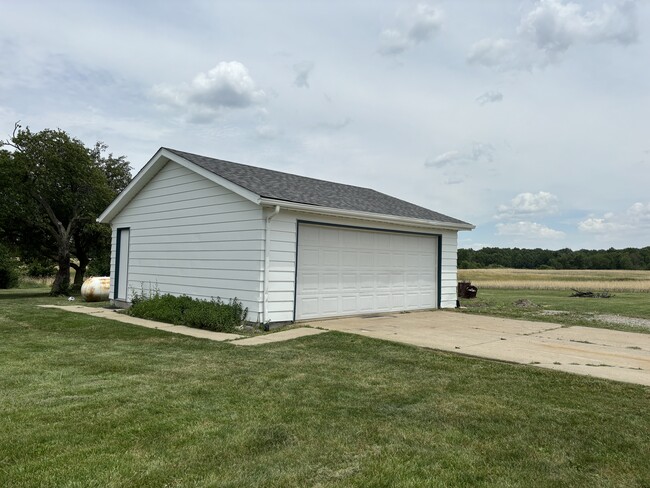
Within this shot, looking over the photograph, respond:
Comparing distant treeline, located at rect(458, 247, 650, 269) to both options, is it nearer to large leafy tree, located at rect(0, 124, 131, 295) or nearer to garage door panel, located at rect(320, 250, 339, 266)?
large leafy tree, located at rect(0, 124, 131, 295)

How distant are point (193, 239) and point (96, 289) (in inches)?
278

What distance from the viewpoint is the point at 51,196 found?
2188cm

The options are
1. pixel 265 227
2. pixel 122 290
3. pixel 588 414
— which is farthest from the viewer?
pixel 122 290

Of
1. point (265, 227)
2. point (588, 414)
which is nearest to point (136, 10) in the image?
point (265, 227)

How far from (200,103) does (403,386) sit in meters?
12.2

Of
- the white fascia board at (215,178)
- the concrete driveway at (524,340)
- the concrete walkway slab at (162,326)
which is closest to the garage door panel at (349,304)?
the concrete driveway at (524,340)

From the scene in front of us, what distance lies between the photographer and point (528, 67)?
12062 mm

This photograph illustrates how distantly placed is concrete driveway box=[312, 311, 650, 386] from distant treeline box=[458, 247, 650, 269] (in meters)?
58.3

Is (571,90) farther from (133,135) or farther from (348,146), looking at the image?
(133,135)

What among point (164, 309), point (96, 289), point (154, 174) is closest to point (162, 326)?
point (164, 309)

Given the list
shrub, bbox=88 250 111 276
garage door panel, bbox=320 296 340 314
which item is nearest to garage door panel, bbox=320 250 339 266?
garage door panel, bbox=320 296 340 314

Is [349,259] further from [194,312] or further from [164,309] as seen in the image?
[164,309]

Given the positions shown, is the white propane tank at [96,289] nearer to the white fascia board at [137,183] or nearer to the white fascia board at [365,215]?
the white fascia board at [137,183]

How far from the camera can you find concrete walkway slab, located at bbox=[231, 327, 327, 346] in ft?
26.7
